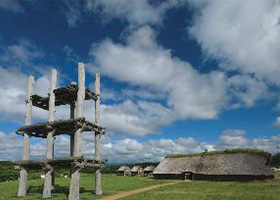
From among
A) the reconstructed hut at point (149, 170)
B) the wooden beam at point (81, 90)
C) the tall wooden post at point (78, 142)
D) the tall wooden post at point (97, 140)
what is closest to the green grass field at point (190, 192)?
the tall wooden post at point (97, 140)

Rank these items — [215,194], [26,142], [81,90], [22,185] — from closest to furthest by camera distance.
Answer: [81,90] → [215,194] → [22,185] → [26,142]

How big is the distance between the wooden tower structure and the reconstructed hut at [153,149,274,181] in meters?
26.4

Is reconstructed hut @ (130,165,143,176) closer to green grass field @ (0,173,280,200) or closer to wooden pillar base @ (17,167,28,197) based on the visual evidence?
green grass field @ (0,173,280,200)

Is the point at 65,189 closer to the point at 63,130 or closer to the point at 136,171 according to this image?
the point at 63,130

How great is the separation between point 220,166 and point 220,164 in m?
0.59

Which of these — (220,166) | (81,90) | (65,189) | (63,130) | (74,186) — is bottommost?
(65,189)

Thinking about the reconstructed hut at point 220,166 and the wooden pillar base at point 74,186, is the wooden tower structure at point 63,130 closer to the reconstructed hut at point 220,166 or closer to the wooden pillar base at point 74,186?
the wooden pillar base at point 74,186

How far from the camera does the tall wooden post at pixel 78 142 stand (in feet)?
79.6

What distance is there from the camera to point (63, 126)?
89.9ft

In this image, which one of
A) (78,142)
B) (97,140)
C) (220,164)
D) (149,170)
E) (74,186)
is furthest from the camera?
(149,170)

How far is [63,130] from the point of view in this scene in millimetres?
29484

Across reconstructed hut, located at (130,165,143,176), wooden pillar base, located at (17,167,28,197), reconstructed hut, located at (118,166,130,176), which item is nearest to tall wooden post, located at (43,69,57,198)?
wooden pillar base, located at (17,167,28,197)

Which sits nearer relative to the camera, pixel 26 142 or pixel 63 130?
pixel 26 142

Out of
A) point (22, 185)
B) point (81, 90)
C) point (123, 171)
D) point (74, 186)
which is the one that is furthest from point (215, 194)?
point (123, 171)
